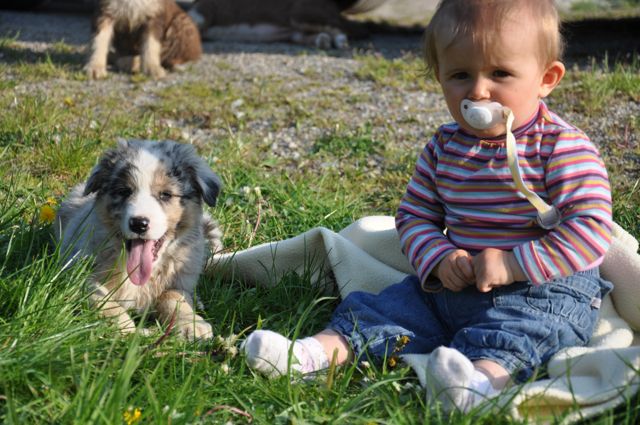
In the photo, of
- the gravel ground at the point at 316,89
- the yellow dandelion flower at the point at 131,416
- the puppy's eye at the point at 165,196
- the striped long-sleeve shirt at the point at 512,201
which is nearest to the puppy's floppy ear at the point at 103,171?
the puppy's eye at the point at 165,196

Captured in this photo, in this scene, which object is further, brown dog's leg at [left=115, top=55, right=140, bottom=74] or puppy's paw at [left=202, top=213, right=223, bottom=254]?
brown dog's leg at [left=115, top=55, right=140, bottom=74]

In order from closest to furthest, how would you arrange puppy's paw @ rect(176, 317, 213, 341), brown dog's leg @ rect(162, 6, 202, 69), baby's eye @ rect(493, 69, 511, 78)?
baby's eye @ rect(493, 69, 511, 78)
puppy's paw @ rect(176, 317, 213, 341)
brown dog's leg @ rect(162, 6, 202, 69)

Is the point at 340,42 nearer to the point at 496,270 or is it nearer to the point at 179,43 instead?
the point at 179,43

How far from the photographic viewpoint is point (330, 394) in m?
2.72

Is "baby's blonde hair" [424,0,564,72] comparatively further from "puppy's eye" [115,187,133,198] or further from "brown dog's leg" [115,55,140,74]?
"brown dog's leg" [115,55,140,74]

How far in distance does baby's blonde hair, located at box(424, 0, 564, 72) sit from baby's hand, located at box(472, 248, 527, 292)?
2.47 ft

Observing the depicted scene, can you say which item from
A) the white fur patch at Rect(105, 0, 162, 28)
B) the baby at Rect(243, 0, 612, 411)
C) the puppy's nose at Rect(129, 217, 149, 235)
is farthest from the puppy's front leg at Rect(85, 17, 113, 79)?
the baby at Rect(243, 0, 612, 411)

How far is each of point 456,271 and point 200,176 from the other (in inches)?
54.1

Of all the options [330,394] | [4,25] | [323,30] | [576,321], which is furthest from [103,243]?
[4,25]

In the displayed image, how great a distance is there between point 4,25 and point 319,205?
8.37m

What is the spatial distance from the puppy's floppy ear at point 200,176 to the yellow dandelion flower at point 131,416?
1532mm

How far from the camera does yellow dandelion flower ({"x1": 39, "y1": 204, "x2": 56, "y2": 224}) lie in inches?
159

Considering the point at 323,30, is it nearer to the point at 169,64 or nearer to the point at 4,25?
the point at 169,64

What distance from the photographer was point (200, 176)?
3.70 m
